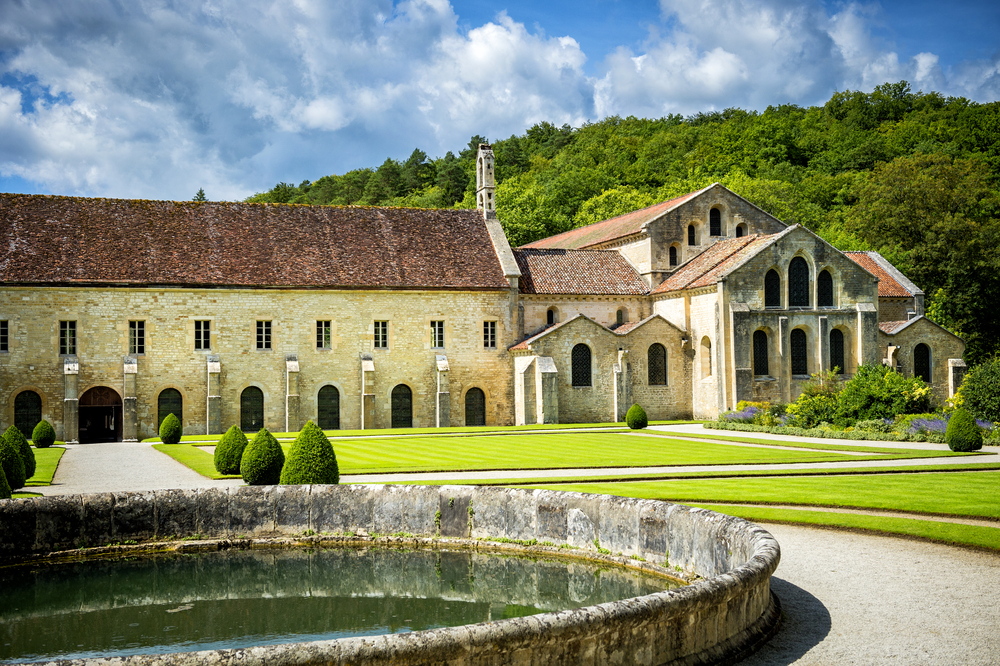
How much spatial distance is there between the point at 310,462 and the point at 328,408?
26.0 metres

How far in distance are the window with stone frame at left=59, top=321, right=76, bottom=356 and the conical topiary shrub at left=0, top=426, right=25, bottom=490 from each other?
21.6 metres

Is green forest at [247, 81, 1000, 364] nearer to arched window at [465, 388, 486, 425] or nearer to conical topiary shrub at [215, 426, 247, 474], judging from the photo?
arched window at [465, 388, 486, 425]

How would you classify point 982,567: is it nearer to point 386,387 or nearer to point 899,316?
point 386,387

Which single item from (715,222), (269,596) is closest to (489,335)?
(715,222)

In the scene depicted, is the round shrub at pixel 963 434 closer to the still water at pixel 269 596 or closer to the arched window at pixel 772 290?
the arched window at pixel 772 290

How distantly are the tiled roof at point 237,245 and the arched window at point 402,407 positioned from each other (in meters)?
5.48

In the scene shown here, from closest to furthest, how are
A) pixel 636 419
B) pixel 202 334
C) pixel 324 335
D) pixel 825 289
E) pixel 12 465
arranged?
pixel 12 465
pixel 636 419
pixel 202 334
pixel 324 335
pixel 825 289

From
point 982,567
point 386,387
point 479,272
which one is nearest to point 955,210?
point 479,272

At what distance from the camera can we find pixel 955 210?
204ft

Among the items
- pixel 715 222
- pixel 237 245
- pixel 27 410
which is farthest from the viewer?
pixel 715 222

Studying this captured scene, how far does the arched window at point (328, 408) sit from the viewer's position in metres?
42.7

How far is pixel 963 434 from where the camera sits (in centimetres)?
2734

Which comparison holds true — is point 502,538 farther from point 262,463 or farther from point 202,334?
point 202,334

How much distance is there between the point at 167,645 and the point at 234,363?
32.9 metres
